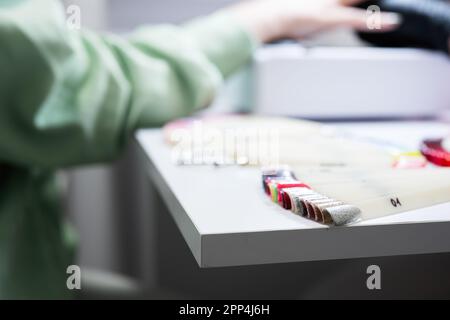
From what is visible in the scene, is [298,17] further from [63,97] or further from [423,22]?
[63,97]

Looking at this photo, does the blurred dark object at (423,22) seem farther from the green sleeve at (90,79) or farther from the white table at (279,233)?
the white table at (279,233)

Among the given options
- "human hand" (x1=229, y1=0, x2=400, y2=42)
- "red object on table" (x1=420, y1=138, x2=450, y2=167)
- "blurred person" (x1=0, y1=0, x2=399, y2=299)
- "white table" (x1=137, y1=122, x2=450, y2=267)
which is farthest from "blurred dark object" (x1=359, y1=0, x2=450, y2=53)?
"white table" (x1=137, y1=122, x2=450, y2=267)

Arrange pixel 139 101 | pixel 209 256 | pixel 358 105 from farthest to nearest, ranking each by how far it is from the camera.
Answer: pixel 358 105 → pixel 139 101 → pixel 209 256

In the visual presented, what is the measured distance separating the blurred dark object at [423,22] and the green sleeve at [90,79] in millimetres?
192

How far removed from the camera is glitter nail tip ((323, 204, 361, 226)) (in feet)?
0.70

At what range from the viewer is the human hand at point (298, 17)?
0.55 metres

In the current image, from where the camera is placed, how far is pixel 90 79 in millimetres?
432

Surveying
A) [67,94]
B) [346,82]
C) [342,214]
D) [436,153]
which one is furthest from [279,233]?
[346,82]

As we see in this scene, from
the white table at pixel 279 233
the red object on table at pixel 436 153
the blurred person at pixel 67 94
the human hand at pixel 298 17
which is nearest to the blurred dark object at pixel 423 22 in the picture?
the human hand at pixel 298 17
